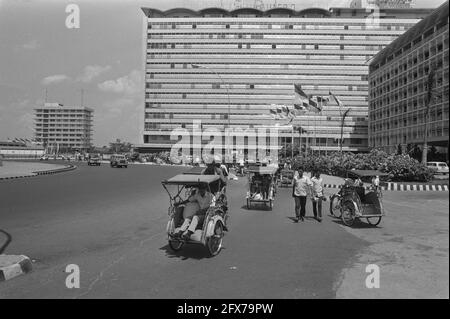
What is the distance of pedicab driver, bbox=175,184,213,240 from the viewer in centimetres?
742

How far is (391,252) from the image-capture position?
747cm

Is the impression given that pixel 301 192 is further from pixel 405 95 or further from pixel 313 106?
pixel 405 95

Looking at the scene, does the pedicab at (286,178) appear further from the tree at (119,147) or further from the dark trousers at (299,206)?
the tree at (119,147)

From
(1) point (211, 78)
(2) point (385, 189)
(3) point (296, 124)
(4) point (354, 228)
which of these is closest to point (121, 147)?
(1) point (211, 78)

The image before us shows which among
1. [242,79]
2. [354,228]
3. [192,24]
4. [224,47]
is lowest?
[354,228]

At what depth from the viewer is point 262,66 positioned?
326 feet

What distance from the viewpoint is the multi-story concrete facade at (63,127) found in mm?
129250

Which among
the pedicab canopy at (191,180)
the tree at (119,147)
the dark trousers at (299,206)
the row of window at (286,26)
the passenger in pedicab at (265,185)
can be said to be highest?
the row of window at (286,26)

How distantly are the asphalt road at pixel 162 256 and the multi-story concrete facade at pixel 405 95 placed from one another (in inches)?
1428

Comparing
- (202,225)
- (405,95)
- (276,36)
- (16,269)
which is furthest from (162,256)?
(276,36)

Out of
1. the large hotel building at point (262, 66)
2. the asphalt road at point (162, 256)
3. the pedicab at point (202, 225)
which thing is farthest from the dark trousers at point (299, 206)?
the large hotel building at point (262, 66)

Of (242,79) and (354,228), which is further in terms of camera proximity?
(242,79)

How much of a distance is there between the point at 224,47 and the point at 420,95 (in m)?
59.3

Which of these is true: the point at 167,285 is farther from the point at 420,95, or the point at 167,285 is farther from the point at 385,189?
the point at 420,95
